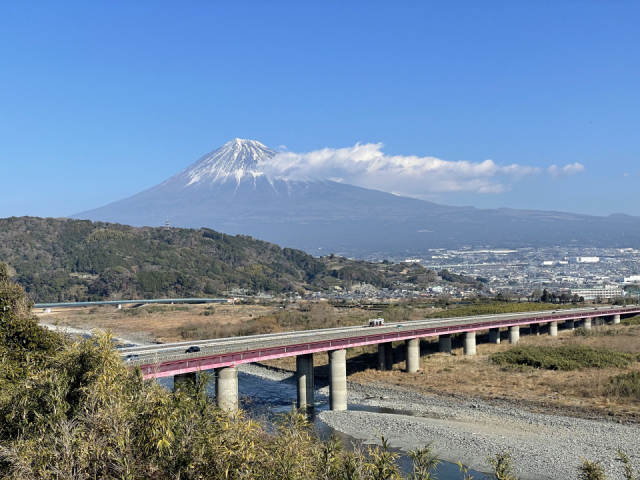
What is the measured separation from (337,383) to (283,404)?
3972mm

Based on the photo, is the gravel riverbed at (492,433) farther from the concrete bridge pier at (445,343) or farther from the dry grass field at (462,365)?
the concrete bridge pier at (445,343)

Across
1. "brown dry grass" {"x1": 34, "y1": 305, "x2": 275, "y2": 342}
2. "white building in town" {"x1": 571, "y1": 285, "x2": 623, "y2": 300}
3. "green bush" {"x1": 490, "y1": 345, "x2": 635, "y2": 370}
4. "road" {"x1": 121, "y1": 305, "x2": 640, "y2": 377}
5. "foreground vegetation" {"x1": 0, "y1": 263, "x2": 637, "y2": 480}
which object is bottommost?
"white building in town" {"x1": 571, "y1": 285, "x2": 623, "y2": 300}

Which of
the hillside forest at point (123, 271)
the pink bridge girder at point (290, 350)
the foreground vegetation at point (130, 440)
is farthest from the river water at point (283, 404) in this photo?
the hillside forest at point (123, 271)

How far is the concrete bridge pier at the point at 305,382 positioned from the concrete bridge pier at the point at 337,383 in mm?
1368

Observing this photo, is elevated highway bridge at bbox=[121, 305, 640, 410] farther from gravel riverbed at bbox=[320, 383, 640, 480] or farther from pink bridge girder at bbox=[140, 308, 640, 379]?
gravel riverbed at bbox=[320, 383, 640, 480]

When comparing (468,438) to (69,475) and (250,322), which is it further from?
(250,322)

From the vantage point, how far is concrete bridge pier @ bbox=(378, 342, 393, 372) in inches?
2179

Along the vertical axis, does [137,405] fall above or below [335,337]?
above

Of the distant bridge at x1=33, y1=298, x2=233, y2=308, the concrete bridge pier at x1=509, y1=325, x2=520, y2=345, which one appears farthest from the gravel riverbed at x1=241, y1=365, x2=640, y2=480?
the distant bridge at x1=33, y1=298, x2=233, y2=308

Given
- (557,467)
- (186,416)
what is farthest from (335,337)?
(186,416)

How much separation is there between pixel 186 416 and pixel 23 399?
12.3 ft

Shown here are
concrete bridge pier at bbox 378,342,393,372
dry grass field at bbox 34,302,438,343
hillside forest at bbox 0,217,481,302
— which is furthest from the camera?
hillside forest at bbox 0,217,481,302

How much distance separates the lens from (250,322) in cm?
9050

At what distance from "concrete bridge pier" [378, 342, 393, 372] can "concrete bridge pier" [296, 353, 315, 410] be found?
12.8 metres
